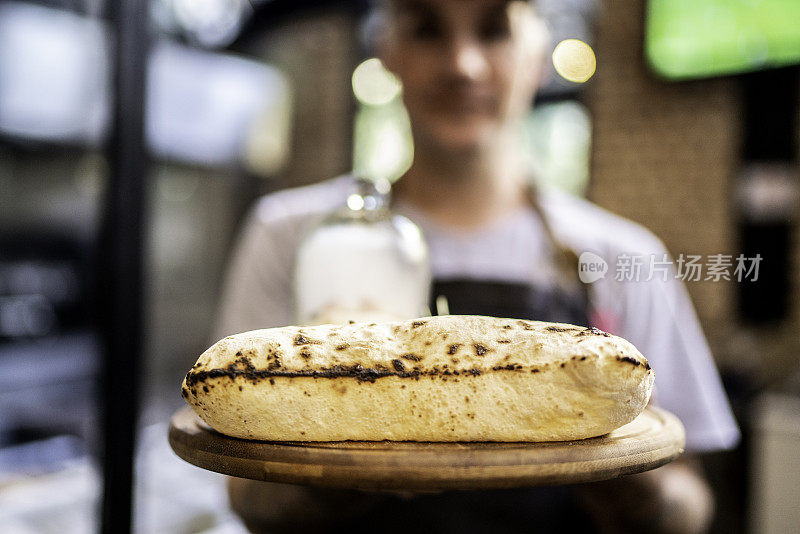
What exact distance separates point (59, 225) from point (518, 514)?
8.69 feet

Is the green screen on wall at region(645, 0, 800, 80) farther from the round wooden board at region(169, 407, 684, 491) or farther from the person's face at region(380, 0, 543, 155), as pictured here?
the round wooden board at region(169, 407, 684, 491)

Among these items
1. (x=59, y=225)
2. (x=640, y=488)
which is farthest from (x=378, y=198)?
(x=59, y=225)

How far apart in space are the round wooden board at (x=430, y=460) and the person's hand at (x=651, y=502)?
1.09ft

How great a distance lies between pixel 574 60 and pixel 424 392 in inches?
20.6

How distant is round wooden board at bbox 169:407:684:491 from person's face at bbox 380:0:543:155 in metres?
0.53

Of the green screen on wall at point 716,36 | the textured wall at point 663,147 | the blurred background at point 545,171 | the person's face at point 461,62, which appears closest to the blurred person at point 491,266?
the person's face at point 461,62

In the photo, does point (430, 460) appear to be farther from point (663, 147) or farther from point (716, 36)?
point (663, 147)

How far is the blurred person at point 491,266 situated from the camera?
0.66 metres

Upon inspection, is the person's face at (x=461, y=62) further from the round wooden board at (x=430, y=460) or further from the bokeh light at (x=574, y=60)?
the round wooden board at (x=430, y=460)

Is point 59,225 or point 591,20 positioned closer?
point 591,20

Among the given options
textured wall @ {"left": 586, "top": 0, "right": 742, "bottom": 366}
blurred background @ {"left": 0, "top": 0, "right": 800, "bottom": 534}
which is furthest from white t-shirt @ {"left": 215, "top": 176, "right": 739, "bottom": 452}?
textured wall @ {"left": 586, "top": 0, "right": 742, "bottom": 366}

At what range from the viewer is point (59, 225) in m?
2.80

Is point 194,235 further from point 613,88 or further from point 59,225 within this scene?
point 613,88

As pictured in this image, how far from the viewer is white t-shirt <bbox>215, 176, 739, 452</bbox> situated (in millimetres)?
852
